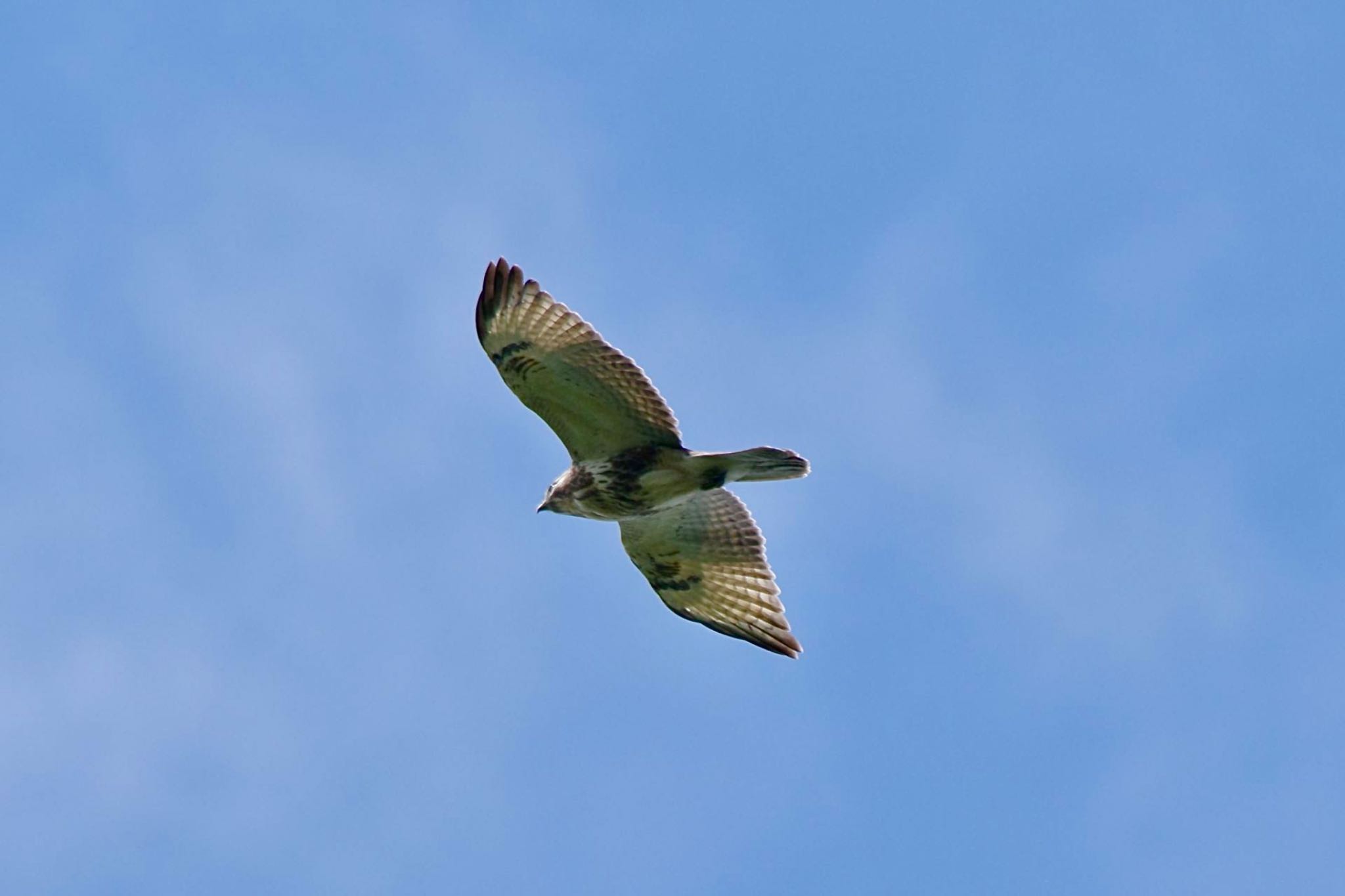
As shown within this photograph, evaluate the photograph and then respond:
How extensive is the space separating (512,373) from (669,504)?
1620mm

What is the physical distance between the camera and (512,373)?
1366 cm

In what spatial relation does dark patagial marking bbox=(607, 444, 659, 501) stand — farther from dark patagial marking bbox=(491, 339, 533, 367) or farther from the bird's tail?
dark patagial marking bbox=(491, 339, 533, 367)

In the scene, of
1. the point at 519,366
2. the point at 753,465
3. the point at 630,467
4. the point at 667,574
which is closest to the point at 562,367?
the point at 519,366

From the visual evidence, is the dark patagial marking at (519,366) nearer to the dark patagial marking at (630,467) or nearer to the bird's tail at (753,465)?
the dark patagial marking at (630,467)

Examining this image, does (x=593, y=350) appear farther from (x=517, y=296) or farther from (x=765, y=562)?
(x=765, y=562)

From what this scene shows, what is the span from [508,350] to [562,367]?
406 millimetres

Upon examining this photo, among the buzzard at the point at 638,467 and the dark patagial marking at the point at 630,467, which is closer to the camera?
the buzzard at the point at 638,467

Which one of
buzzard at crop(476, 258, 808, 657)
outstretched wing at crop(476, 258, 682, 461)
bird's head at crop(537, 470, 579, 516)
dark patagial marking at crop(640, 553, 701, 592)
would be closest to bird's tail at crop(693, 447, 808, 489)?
buzzard at crop(476, 258, 808, 657)

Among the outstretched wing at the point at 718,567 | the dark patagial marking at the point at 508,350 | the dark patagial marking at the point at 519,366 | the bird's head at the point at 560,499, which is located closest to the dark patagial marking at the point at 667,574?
the outstretched wing at the point at 718,567

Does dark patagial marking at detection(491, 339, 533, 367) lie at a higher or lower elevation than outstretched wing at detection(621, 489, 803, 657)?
lower

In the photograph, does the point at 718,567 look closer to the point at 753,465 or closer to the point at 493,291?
the point at 753,465

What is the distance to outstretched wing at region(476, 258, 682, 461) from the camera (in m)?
13.4

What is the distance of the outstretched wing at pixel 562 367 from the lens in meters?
13.4

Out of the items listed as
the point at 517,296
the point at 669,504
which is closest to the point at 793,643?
the point at 669,504
